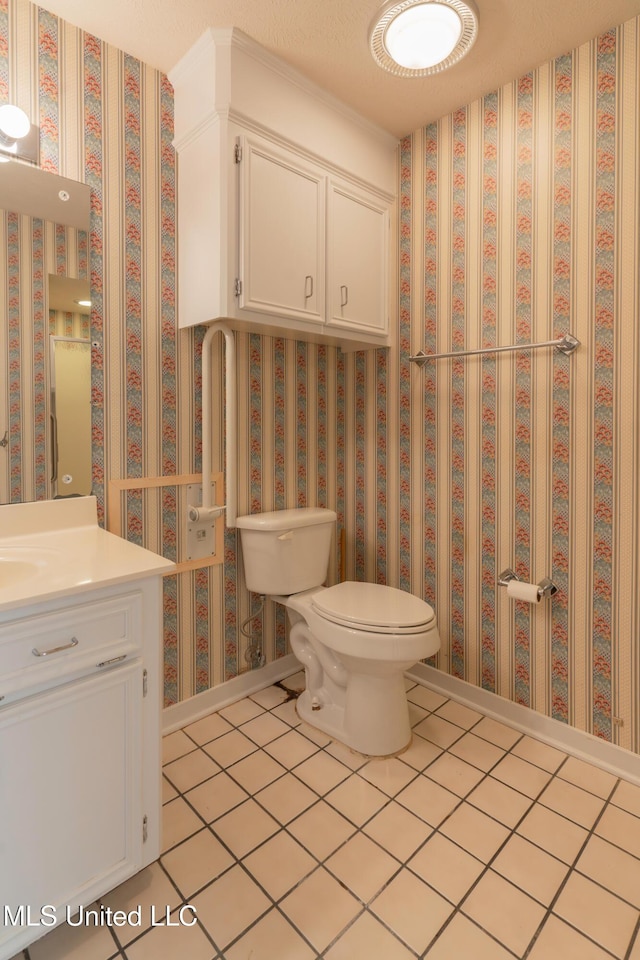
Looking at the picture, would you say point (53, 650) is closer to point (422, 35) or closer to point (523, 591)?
point (523, 591)

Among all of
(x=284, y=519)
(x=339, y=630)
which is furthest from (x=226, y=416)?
(x=339, y=630)

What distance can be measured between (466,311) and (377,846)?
181 centimetres

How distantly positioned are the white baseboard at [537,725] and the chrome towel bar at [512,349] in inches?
51.3

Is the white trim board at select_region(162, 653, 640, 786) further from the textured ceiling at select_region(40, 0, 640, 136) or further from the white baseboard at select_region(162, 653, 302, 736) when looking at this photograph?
the textured ceiling at select_region(40, 0, 640, 136)

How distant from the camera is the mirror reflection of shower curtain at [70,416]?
1.57 metres

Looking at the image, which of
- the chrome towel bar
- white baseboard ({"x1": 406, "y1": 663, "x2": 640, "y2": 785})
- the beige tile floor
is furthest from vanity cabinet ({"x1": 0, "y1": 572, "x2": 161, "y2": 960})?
the chrome towel bar

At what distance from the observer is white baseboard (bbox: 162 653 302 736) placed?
1.92 meters

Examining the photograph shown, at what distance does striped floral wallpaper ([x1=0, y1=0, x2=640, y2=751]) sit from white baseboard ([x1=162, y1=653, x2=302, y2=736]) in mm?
42

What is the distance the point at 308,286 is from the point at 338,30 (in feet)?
2.44

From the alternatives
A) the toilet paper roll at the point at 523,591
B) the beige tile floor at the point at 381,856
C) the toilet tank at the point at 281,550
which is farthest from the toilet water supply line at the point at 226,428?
the toilet paper roll at the point at 523,591

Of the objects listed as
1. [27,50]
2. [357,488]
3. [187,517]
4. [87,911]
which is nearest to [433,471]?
[357,488]

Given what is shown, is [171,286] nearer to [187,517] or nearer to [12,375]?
[12,375]

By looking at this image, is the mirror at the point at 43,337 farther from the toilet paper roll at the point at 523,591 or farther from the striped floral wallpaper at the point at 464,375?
the toilet paper roll at the point at 523,591

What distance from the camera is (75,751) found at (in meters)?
1.11
